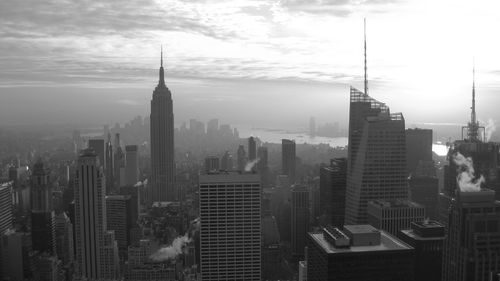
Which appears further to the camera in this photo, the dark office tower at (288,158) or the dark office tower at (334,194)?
the dark office tower at (288,158)

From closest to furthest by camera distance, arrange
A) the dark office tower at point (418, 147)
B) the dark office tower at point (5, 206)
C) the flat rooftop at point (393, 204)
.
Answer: the flat rooftop at point (393, 204) < the dark office tower at point (5, 206) < the dark office tower at point (418, 147)

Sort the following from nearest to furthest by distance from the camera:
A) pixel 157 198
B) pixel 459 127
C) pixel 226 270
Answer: pixel 226 270 → pixel 459 127 → pixel 157 198

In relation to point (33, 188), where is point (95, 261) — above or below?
below

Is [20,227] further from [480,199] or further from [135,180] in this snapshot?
[480,199]

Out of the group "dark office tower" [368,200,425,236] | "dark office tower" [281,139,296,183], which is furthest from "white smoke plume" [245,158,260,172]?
"dark office tower" [368,200,425,236]

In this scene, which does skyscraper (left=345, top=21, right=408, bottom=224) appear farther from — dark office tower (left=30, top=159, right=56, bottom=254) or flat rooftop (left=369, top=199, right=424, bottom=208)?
dark office tower (left=30, top=159, right=56, bottom=254)

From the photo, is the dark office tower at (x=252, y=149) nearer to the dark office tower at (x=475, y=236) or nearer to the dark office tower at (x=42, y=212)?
the dark office tower at (x=42, y=212)

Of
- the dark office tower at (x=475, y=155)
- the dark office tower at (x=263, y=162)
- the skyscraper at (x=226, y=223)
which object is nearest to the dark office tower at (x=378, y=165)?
the dark office tower at (x=475, y=155)

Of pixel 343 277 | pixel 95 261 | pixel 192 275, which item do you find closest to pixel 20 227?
pixel 95 261
